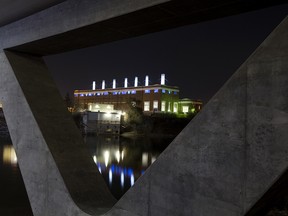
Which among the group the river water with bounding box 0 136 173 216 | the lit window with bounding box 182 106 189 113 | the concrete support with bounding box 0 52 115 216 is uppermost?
the lit window with bounding box 182 106 189 113

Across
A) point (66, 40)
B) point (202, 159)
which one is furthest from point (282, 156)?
point (66, 40)

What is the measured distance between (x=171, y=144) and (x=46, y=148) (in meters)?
2.88

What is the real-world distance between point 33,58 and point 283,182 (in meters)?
6.15

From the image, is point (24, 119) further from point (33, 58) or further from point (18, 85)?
point (33, 58)

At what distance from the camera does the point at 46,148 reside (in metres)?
5.47

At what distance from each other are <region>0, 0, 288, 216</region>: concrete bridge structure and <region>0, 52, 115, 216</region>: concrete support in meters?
0.02

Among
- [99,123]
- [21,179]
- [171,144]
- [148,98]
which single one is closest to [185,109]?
[148,98]

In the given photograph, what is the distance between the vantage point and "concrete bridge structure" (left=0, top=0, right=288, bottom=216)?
288cm

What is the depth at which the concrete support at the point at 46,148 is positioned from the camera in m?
5.27

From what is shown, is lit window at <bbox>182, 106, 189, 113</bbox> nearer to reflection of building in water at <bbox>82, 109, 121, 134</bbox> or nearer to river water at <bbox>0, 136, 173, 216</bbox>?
reflection of building in water at <bbox>82, 109, 121, 134</bbox>

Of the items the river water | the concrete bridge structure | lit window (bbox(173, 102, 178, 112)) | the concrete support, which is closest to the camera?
the concrete bridge structure

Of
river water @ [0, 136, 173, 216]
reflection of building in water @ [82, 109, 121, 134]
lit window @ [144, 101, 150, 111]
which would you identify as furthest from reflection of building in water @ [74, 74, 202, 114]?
river water @ [0, 136, 173, 216]

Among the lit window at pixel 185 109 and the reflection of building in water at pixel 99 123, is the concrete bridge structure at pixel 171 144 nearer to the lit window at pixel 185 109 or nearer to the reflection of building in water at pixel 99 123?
the reflection of building in water at pixel 99 123

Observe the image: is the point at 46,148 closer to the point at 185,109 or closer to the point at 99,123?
the point at 99,123
